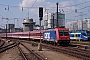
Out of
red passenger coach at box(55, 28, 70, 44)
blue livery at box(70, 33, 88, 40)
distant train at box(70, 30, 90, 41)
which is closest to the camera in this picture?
red passenger coach at box(55, 28, 70, 44)

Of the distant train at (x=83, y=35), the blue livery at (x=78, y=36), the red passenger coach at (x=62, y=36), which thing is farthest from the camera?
the blue livery at (x=78, y=36)

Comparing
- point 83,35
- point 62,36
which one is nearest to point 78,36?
point 83,35

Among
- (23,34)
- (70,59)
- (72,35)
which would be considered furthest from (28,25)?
(70,59)

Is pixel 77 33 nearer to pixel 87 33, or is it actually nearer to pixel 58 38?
pixel 87 33

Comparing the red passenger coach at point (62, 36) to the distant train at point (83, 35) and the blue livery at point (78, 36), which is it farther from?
the blue livery at point (78, 36)

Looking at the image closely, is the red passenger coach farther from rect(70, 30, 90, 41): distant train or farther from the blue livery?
the blue livery

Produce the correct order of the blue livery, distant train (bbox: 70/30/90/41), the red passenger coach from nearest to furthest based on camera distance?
the red passenger coach, distant train (bbox: 70/30/90/41), the blue livery

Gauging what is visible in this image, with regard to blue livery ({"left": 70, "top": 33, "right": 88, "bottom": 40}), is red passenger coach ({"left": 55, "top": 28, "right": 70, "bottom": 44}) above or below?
above

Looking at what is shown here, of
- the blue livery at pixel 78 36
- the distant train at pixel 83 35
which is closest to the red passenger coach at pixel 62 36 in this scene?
the distant train at pixel 83 35

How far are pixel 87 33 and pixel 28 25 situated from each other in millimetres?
79387

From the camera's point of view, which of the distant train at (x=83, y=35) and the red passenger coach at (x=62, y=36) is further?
the distant train at (x=83, y=35)

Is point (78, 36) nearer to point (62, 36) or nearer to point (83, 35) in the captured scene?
point (83, 35)

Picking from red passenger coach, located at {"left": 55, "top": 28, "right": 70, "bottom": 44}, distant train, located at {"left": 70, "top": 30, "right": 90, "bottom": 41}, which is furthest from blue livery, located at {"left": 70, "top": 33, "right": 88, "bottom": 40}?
red passenger coach, located at {"left": 55, "top": 28, "right": 70, "bottom": 44}

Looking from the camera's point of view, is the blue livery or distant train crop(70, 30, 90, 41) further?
the blue livery
